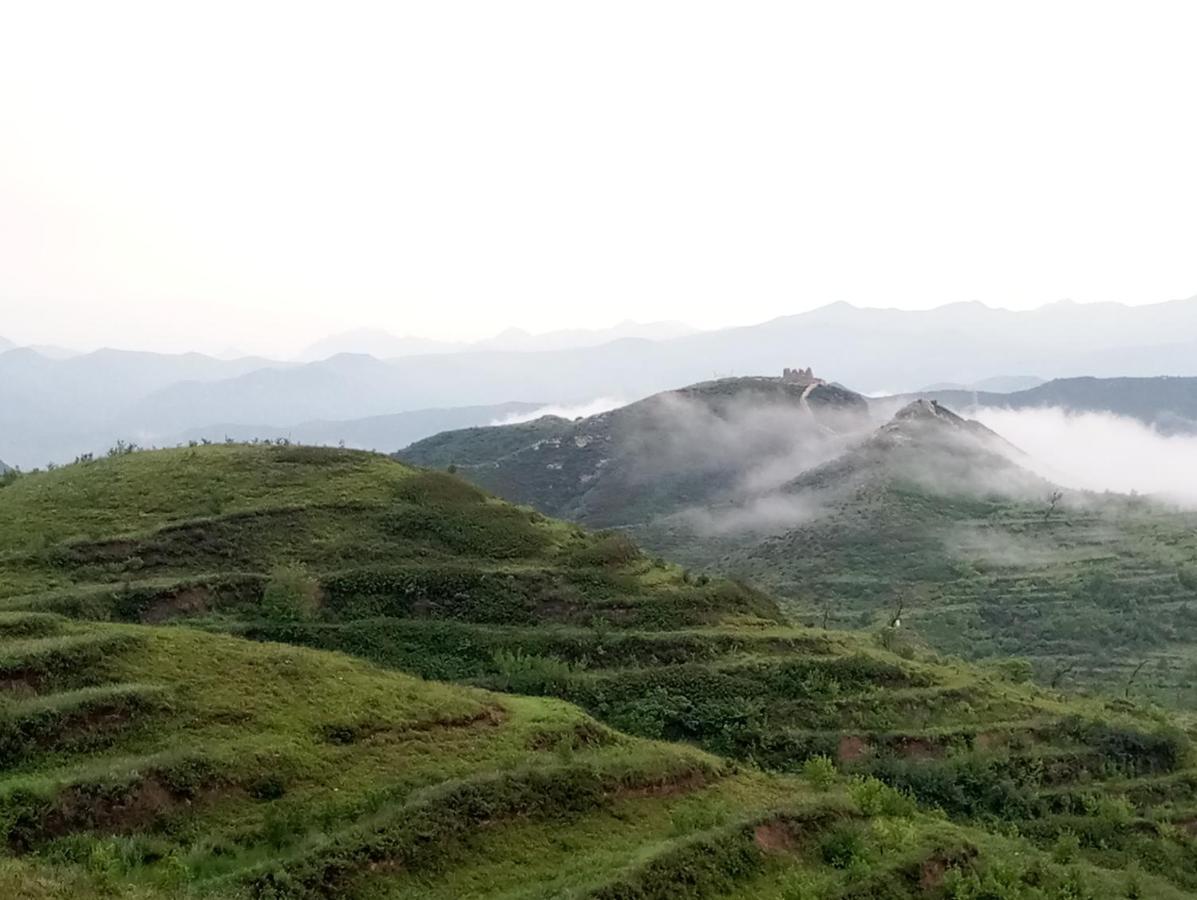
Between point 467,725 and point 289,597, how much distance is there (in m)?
13.3

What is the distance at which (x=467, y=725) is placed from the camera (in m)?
26.1

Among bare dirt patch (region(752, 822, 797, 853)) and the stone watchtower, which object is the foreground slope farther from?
the stone watchtower

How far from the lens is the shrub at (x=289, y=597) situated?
119ft

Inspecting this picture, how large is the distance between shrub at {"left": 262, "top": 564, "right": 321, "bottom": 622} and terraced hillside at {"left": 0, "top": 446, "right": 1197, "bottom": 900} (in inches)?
4.6

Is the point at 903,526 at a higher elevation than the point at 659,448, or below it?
below

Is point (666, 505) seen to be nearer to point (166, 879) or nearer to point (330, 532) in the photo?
point (330, 532)

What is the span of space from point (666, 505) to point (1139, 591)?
202ft

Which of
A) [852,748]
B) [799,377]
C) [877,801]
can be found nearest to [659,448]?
[799,377]

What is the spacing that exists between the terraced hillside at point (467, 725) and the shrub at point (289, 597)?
117mm

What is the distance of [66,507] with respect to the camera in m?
42.7

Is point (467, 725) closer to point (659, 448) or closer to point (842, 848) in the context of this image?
point (842, 848)

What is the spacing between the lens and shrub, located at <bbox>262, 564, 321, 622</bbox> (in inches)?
1422

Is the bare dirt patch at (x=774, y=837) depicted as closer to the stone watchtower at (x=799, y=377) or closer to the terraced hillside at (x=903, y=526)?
the terraced hillside at (x=903, y=526)

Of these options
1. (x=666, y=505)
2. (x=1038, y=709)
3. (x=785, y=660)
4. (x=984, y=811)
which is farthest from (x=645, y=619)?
(x=666, y=505)
